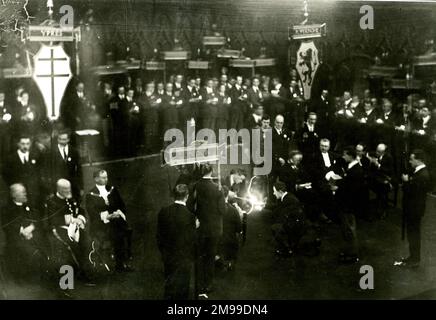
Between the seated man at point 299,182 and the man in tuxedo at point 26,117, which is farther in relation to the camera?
the seated man at point 299,182

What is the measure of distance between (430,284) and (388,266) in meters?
0.58

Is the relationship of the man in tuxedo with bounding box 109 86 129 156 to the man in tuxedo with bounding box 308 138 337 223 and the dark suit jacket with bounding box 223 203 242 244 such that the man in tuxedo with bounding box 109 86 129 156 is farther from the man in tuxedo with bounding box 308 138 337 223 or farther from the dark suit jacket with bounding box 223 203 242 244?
the man in tuxedo with bounding box 308 138 337 223

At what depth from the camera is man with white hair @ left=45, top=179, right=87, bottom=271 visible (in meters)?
6.56

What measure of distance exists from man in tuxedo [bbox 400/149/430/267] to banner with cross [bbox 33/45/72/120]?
16.9ft

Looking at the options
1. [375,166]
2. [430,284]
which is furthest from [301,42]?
[430,284]

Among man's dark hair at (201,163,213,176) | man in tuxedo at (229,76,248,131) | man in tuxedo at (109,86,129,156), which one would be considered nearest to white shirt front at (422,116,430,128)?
man in tuxedo at (229,76,248,131)

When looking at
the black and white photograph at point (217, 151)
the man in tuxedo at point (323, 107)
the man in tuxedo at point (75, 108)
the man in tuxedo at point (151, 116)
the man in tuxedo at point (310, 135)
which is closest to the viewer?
the black and white photograph at point (217, 151)

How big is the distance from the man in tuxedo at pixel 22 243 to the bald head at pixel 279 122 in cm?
389

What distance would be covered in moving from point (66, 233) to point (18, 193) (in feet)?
2.77

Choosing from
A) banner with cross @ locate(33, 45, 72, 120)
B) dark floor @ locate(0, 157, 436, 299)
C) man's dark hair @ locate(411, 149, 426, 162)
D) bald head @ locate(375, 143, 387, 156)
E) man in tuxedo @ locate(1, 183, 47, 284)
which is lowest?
dark floor @ locate(0, 157, 436, 299)

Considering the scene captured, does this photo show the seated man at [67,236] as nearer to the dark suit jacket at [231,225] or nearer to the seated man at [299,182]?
the dark suit jacket at [231,225]

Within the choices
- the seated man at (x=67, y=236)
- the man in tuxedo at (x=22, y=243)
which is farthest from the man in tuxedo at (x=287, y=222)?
the man in tuxedo at (x=22, y=243)

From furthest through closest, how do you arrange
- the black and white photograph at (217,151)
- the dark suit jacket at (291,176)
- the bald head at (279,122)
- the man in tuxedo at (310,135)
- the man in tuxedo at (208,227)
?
the man in tuxedo at (310,135) → the bald head at (279,122) → the dark suit jacket at (291,176) → the black and white photograph at (217,151) → the man in tuxedo at (208,227)

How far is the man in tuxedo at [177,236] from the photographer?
5.79 m
